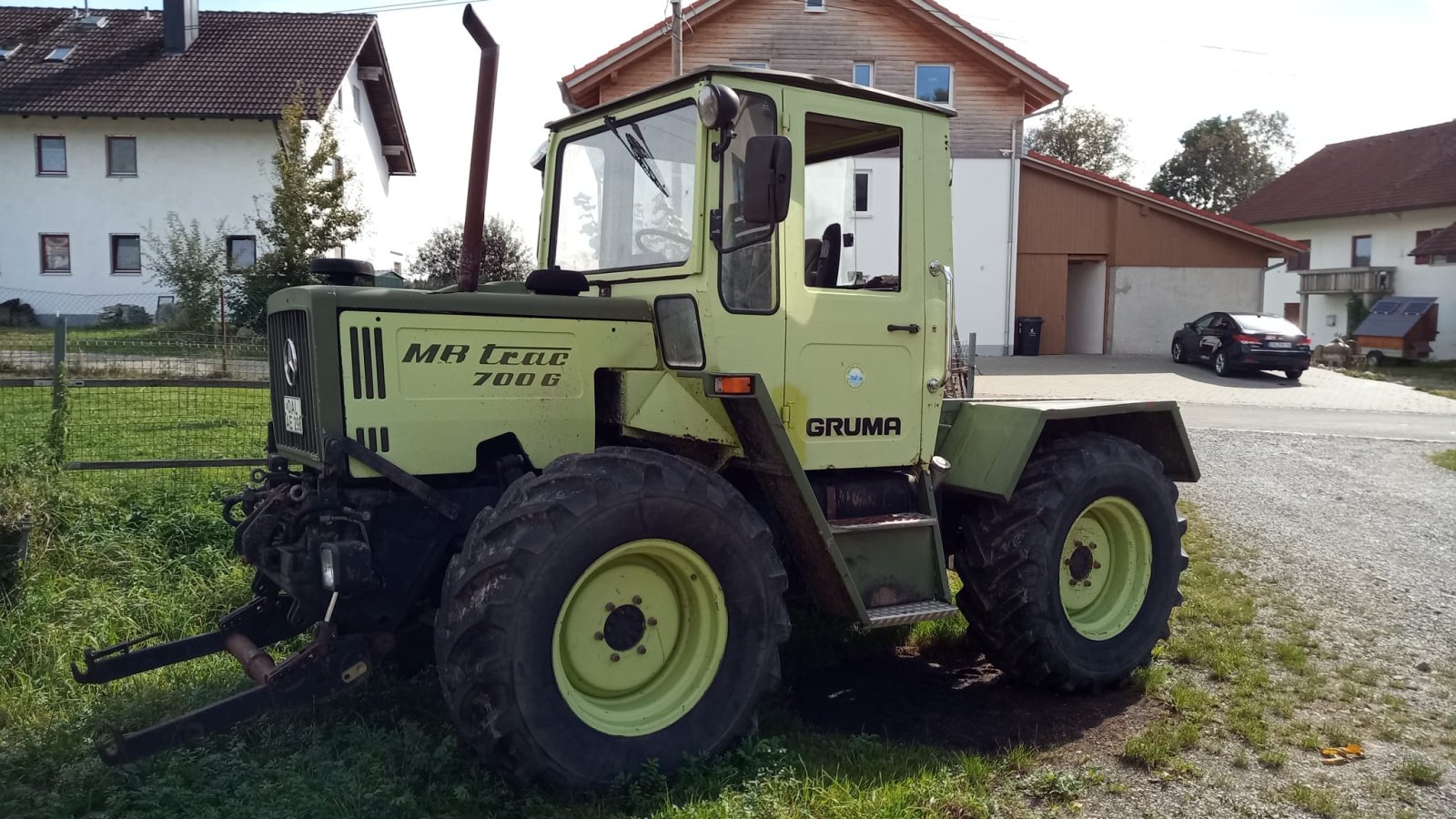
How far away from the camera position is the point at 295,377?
421 cm

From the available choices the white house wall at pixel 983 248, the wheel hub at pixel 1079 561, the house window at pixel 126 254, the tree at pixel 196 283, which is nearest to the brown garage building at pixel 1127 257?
the white house wall at pixel 983 248

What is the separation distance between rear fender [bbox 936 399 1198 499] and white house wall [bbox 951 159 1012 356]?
19.9 metres

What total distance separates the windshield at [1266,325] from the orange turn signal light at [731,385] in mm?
21630

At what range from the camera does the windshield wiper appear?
4484mm

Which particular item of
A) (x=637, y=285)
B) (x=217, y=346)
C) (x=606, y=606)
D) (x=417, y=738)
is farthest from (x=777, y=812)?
(x=217, y=346)

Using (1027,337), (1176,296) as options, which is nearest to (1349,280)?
(1176,296)

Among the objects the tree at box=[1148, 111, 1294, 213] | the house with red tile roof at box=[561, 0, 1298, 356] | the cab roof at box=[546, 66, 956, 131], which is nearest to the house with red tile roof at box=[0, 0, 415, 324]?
the house with red tile roof at box=[561, 0, 1298, 356]

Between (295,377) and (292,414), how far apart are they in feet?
0.62

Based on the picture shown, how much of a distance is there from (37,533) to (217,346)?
3.24m

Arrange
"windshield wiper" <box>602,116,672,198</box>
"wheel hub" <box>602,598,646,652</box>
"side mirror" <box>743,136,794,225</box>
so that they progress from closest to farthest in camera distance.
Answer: "side mirror" <box>743,136,794,225</box>
"wheel hub" <box>602,598,646,652</box>
"windshield wiper" <box>602,116,672,198</box>

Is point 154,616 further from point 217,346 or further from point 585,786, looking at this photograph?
point 217,346

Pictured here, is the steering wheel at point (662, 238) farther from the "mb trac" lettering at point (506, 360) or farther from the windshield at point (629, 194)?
the "mb trac" lettering at point (506, 360)

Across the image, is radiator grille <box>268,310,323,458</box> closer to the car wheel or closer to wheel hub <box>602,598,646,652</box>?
wheel hub <box>602,598,646,652</box>

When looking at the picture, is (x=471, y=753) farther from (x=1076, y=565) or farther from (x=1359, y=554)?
(x=1359, y=554)
